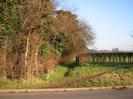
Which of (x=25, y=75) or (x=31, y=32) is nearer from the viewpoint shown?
(x=25, y=75)

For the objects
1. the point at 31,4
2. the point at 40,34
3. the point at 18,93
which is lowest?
the point at 18,93

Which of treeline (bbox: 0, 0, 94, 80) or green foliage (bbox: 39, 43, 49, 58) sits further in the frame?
green foliage (bbox: 39, 43, 49, 58)

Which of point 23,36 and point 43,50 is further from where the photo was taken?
point 43,50

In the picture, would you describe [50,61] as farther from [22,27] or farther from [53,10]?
[22,27]

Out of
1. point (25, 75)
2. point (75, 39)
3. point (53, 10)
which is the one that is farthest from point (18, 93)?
point (75, 39)

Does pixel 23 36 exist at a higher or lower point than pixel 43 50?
higher

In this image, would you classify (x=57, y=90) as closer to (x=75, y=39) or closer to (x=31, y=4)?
(x=31, y=4)

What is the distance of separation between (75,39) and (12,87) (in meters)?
37.3

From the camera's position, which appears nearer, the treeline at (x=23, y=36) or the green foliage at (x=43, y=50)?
the treeline at (x=23, y=36)

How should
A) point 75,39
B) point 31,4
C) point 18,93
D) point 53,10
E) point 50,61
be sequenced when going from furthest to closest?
point 75,39 → point 50,61 → point 53,10 → point 31,4 → point 18,93

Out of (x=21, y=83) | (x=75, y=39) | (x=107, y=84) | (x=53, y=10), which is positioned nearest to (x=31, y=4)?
(x=53, y=10)

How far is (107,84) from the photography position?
78.2 ft

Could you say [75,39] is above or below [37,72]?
above

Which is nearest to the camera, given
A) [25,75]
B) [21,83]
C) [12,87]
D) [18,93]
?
[18,93]
